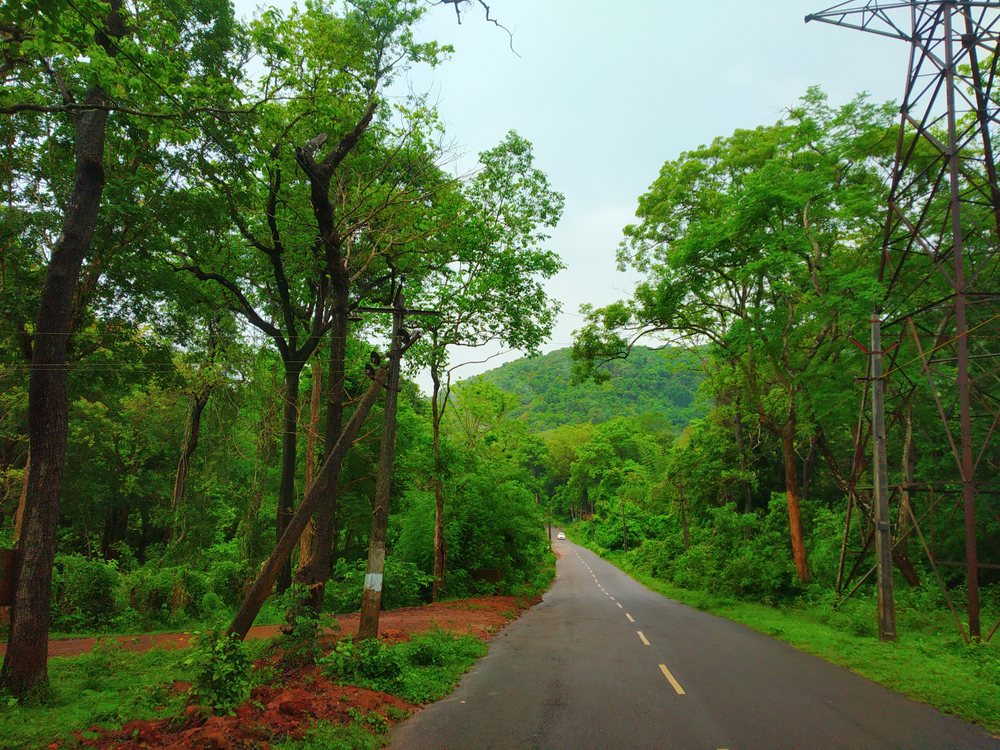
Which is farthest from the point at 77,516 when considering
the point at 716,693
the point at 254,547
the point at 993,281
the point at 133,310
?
the point at 993,281

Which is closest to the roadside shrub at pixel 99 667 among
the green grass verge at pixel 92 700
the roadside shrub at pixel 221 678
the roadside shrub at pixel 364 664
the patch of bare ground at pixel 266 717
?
the green grass verge at pixel 92 700

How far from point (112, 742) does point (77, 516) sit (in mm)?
28393

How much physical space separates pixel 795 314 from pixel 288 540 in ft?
55.6

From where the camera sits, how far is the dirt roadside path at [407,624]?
501 inches

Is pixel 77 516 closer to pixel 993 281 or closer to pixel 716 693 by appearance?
pixel 716 693

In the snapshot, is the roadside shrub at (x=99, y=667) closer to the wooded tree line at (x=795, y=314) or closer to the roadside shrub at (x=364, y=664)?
the roadside shrub at (x=364, y=664)

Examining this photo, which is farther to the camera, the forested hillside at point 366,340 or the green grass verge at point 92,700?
the forested hillside at point 366,340

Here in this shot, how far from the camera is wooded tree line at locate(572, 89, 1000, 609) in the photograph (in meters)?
17.3

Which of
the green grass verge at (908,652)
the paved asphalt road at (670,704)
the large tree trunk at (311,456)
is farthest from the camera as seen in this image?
the large tree trunk at (311,456)

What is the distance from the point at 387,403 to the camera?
40.3 feet

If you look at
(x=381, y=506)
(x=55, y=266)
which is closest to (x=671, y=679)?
(x=381, y=506)

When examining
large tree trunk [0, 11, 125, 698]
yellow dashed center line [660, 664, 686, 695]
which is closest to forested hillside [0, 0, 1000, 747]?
large tree trunk [0, 11, 125, 698]

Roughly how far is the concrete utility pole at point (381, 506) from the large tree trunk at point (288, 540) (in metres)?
0.77

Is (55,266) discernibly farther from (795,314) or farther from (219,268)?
(795,314)
